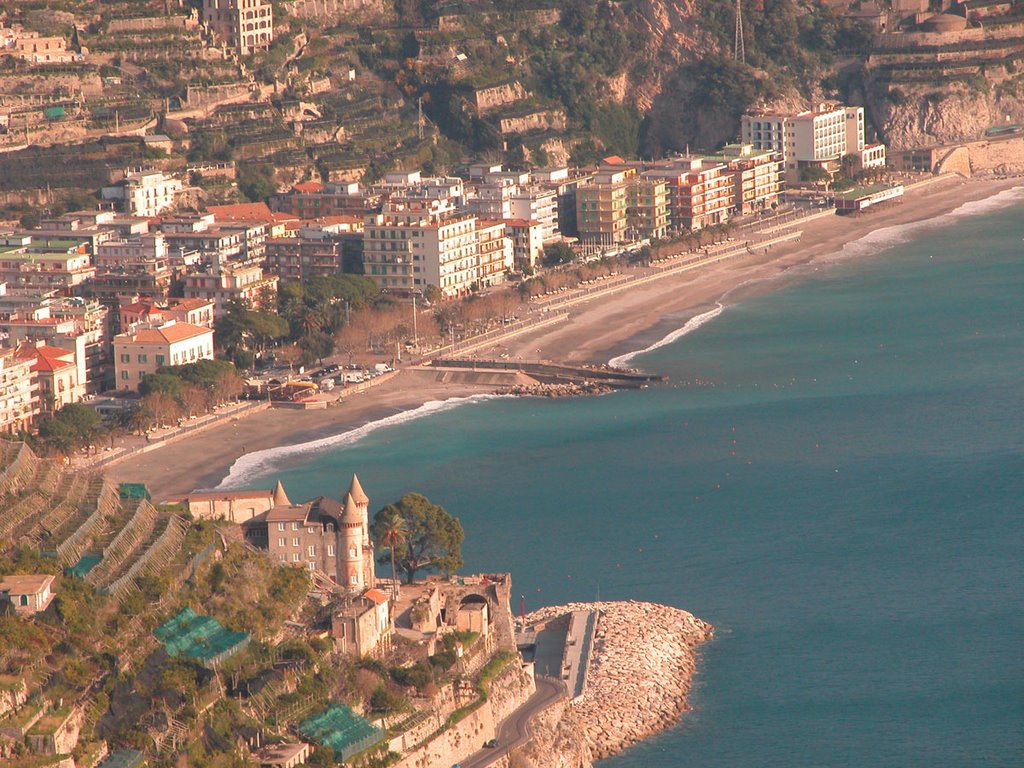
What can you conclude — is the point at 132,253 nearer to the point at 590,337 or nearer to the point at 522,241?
the point at 590,337

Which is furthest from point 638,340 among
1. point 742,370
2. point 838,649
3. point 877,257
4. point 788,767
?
point 788,767

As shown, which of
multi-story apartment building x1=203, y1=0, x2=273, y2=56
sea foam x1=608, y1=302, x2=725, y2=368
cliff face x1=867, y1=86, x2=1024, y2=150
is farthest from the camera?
cliff face x1=867, y1=86, x2=1024, y2=150

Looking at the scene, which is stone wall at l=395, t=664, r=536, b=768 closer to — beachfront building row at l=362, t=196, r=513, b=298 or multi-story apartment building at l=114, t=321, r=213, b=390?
multi-story apartment building at l=114, t=321, r=213, b=390

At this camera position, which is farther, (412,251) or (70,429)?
(412,251)

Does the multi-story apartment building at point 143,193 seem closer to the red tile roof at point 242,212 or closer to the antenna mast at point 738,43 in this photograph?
the red tile roof at point 242,212

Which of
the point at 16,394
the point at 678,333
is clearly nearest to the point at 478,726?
the point at 16,394

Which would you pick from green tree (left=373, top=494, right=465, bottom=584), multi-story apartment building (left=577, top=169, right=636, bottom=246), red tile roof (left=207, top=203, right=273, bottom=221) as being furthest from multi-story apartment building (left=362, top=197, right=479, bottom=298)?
green tree (left=373, top=494, right=465, bottom=584)

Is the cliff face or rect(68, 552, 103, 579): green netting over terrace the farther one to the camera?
the cliff face
